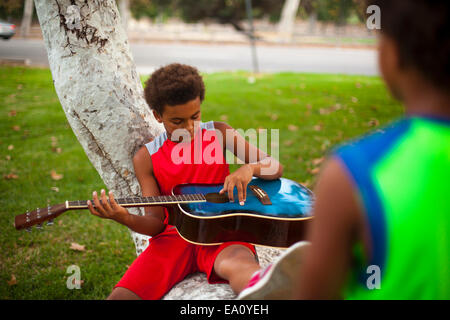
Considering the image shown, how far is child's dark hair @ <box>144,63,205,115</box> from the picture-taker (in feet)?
7.70

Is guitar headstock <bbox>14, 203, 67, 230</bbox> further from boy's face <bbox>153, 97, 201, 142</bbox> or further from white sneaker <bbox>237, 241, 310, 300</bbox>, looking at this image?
white sneaker <bbox>237, 241, 310, 300</bbox>

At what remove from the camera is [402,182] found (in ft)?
2.76

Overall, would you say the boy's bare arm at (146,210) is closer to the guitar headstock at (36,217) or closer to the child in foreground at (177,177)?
the child in foreground at (177,177)

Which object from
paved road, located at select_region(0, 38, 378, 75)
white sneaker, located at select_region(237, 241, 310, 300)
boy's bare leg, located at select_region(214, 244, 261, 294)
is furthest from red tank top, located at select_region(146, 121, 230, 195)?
paved road, located at select_region(0, 38, 378, 75)

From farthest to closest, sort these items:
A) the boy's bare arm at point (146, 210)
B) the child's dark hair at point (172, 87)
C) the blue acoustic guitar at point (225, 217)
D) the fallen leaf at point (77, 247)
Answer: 1. the fallen leaf at point (77, 247)
2. the child's dark hair at point (172, 87)
3. the blue acoustic guitar at point (225, 217)
4. the boy's bare arm at point (146, 210)

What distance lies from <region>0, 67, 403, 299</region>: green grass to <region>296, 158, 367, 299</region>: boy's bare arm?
2.77 meters

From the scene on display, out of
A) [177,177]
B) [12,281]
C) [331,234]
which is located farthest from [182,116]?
[12,281]

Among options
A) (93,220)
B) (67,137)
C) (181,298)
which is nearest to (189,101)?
(181,298)

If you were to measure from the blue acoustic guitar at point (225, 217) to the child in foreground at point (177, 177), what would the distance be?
67 millimetres

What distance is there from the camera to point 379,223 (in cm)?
84

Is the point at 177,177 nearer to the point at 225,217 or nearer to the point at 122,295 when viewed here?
the point at 225,217

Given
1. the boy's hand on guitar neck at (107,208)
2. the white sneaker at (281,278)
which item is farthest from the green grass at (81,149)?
the white sneaker at (281,278)

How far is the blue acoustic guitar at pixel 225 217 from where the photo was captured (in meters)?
2.15

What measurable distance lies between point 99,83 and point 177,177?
2.55ft
